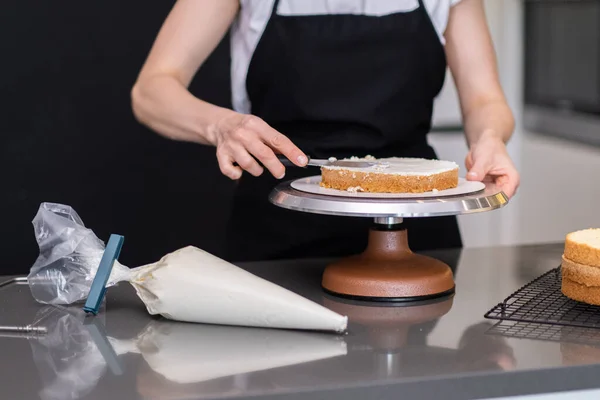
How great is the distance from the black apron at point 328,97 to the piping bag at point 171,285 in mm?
503

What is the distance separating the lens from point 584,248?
1197 millimetres

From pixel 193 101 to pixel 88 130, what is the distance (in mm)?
972

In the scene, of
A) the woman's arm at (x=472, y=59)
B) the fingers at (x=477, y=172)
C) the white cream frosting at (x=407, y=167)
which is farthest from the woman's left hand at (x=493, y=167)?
the woman's arm at (x=472, y=59)

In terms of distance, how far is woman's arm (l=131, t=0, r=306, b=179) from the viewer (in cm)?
138

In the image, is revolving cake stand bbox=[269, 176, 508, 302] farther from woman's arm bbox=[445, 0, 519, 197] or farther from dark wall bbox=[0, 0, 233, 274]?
dark wall bbox=[0, 0, 233, 274]

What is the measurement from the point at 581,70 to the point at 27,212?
5.89 feet

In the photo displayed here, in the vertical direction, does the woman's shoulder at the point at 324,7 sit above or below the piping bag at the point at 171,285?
above

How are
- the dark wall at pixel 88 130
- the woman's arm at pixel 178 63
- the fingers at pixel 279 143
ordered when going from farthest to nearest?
the dark wall at pixel 88 130 → the woman's arm at pixel 178 63 → the fingers at pixel 279 143

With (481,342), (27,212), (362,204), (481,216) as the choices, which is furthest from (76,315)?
(481,216)

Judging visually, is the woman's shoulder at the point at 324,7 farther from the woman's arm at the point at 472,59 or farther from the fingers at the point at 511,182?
the fingers at the point at 511,182

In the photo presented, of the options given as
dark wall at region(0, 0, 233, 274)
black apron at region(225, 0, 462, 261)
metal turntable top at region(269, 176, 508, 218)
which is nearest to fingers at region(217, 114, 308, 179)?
metal turntable top at region(269, 176, 508, 218)

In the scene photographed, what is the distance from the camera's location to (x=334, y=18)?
68.2 inches

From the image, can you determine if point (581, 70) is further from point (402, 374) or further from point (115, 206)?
point (402, 374)

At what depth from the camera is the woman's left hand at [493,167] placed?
4.88ft
